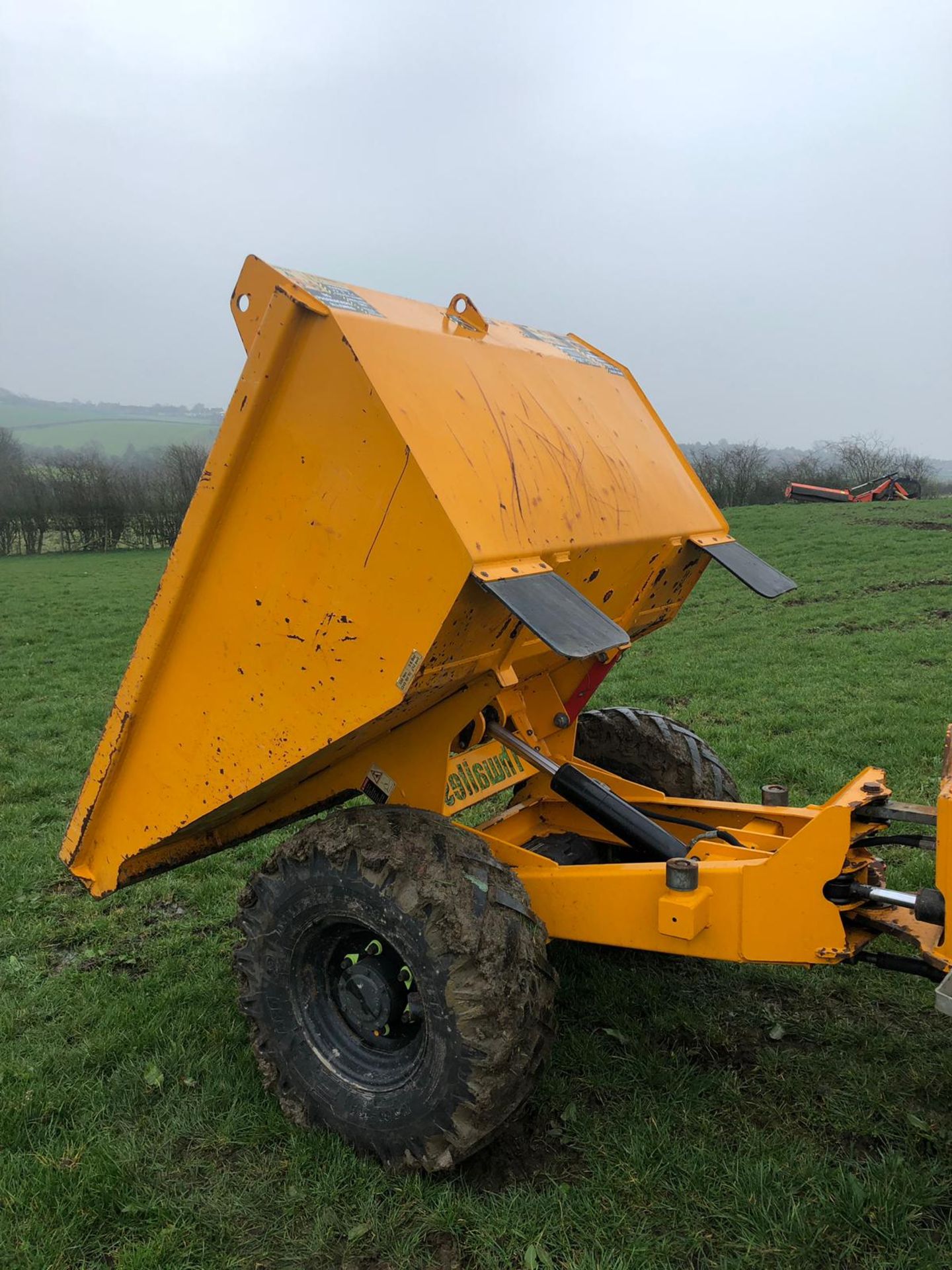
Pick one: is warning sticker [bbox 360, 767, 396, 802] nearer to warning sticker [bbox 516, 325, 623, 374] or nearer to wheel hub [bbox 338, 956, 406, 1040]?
wheel hub [bbox 338, 956, 406, 1040]

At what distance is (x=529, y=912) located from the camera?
268cm

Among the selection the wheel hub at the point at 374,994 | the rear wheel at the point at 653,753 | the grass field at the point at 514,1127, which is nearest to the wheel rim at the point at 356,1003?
the wheel hub at the point at 374,994

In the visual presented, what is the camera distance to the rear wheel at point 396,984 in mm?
2516

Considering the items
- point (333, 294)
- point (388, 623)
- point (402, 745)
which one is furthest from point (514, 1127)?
point (333, 294)

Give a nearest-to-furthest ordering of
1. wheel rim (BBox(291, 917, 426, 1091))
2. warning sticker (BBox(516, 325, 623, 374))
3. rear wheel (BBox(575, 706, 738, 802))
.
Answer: wheel rim (BBox(291, 917, 426, 1091)) < warning sticker (BBox(516, 325, 623, 374)) < rear wheel (BBox(575, 706, 738, 802))

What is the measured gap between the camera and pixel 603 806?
3.20 metres

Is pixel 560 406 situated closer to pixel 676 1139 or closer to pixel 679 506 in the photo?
pixel 679 506

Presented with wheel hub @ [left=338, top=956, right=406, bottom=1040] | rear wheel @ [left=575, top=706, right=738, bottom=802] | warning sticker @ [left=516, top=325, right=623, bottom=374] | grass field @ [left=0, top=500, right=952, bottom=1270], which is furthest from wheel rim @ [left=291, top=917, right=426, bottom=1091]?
warning sticker @ [left=516, top=325, right=623, bottom=374]

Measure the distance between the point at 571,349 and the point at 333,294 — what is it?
59.4 inches

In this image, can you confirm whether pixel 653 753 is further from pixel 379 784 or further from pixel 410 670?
pixel 410 670

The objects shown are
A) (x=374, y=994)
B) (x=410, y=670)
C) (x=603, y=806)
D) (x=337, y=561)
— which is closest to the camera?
(x=410, y=670)

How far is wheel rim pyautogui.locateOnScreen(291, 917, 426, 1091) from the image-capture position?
9.20ft

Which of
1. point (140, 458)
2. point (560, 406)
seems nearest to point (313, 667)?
point (560, 406)

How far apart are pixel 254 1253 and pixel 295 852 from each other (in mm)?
1078
